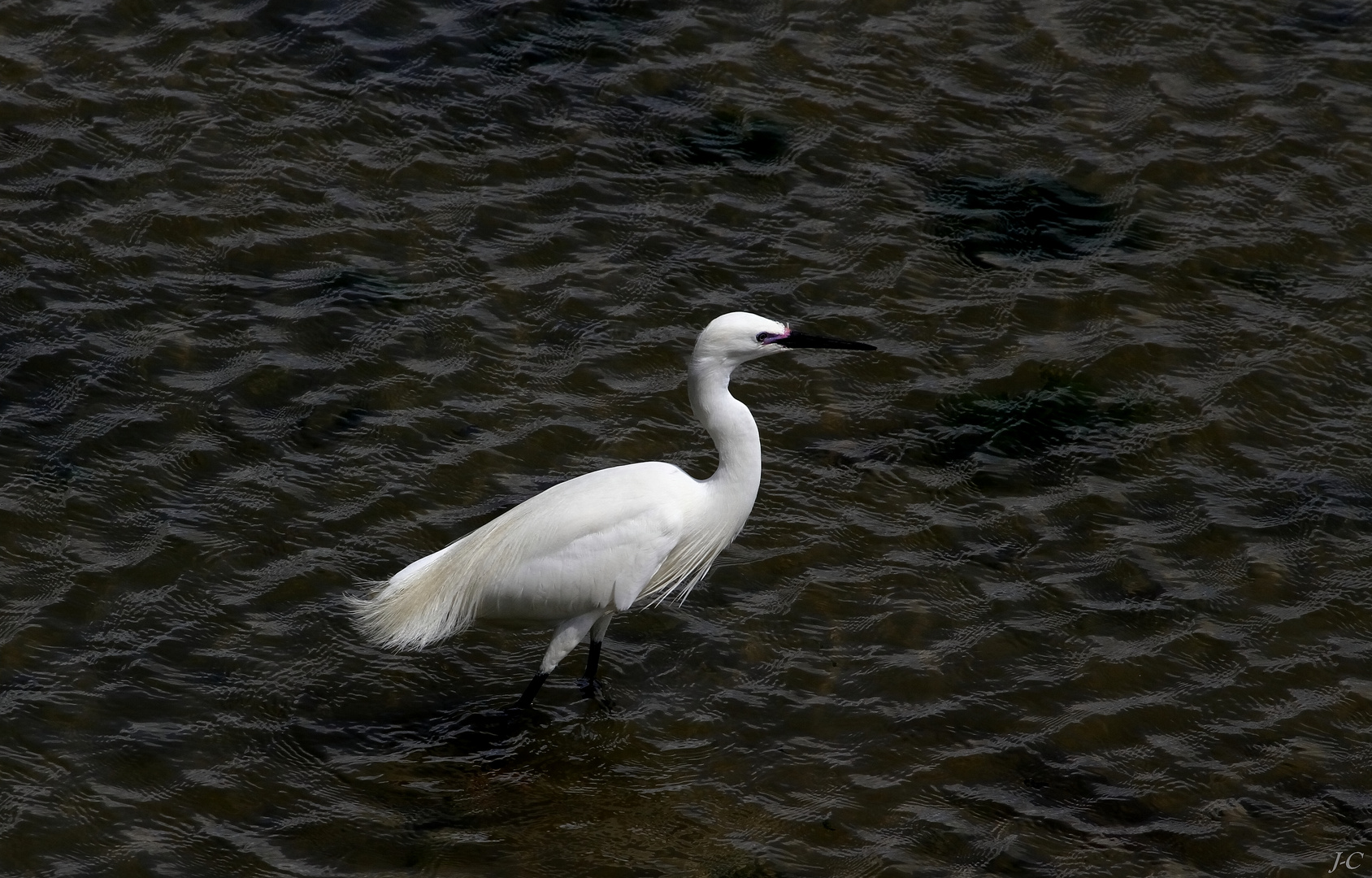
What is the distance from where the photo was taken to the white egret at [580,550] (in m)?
5.75

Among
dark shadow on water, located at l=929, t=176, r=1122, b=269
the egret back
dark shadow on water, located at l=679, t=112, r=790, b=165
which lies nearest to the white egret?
the egret back

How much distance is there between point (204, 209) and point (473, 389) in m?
1.82

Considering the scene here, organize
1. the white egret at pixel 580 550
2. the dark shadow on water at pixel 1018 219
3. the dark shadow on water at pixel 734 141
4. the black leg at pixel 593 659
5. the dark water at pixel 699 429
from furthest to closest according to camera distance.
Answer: the dark shadow on water at pixel 734 141, the dark shadow on water at pixel 1018 219, the black leg at pixel 593 659, the white egret at pixel 580 550, the dark water at pixel 699 429

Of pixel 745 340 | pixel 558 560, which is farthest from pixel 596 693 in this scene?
pixel 745 340

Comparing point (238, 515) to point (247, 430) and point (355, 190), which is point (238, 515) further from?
point (355, 190)

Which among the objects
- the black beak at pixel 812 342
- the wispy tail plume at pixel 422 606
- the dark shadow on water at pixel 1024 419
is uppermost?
the black beak at pixel 812 342

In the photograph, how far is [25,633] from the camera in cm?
575

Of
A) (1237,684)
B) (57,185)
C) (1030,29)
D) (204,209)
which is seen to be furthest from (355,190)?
(1237,684)

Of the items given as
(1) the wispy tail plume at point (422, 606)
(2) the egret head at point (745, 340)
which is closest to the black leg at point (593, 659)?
(1) the wispy tail plume at point (422, 606)

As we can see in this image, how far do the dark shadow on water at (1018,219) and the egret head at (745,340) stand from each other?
2648 millimetres

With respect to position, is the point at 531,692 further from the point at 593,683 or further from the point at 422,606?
the point at 422,606

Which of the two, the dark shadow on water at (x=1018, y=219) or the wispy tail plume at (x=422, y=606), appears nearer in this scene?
the wispy tail plume at (x=422, y=606)

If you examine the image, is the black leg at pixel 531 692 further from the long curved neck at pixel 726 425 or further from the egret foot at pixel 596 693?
the long curved neck at pixel 726 425

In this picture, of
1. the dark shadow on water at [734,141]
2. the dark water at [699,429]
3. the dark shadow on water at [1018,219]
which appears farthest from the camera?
the dark shadow on water at [734,141]
